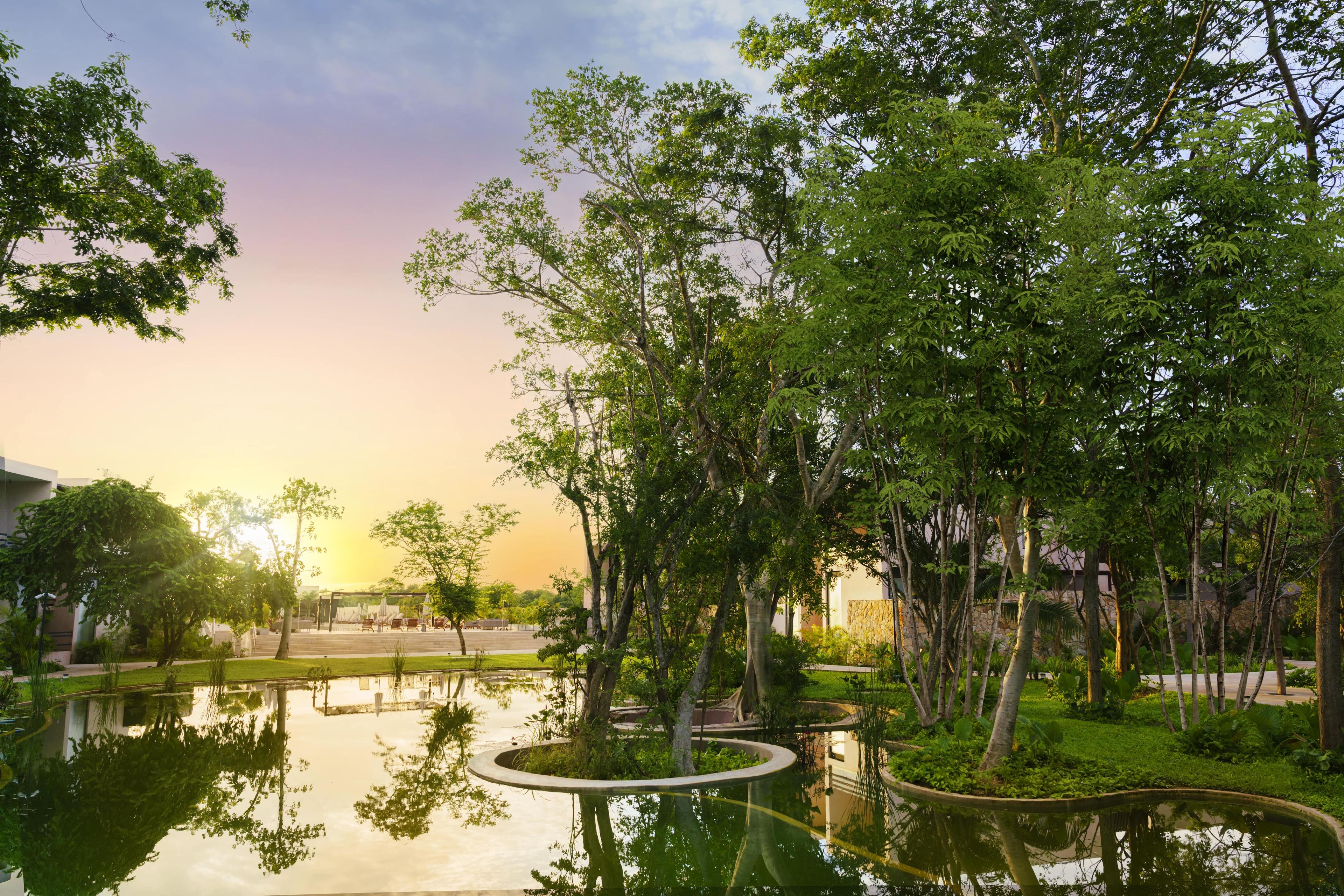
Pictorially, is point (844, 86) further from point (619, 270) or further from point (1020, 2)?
point (619, 270)

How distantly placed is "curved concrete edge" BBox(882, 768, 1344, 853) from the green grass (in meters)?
0.11

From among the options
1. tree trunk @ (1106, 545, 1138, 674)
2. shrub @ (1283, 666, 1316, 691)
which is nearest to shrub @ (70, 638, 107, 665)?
tree trunk @ (1106, 545, 1138, 674)

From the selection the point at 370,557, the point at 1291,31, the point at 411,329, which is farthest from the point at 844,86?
the point at 370,557

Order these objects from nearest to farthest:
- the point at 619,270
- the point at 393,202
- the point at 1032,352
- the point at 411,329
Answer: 1. the point at 1032,352
2. the point at 619,270
3. the point at 393,202
4. the point at 411,329

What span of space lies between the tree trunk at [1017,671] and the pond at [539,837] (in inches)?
44.9

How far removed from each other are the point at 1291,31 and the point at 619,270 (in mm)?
9440

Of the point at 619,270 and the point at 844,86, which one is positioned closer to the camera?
the point at 844,86

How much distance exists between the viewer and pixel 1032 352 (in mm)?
8148

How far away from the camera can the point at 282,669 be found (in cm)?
2377

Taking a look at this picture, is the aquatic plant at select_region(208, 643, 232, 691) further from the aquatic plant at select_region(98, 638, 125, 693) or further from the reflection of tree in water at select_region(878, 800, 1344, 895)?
the reflection of tree in water at select_region(878, 800, 1344, 895)

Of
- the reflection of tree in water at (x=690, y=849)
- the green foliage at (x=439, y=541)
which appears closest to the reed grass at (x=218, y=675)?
the green foliage at (x=439, y=541)

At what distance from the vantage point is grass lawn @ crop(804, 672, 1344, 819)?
27.0ft

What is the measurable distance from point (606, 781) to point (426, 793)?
192 cm

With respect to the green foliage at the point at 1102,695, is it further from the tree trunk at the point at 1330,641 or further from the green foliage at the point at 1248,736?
the tree trunk at the point at 1330,641
